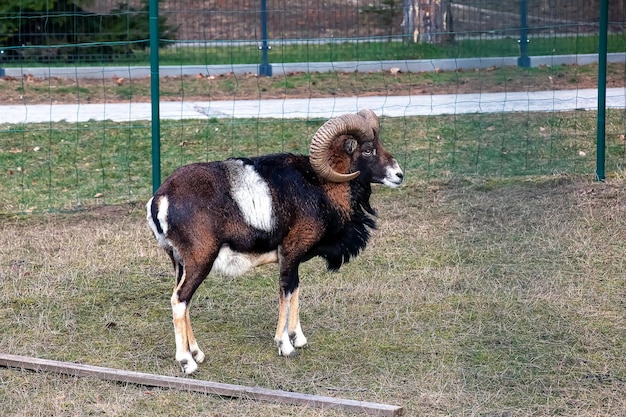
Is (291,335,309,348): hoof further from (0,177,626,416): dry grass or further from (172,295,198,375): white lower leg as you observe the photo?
(172,295,198,375): white lower leg

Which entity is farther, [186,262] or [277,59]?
[277,59]

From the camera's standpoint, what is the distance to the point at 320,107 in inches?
571

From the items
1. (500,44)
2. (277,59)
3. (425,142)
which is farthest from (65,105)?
(500,44)

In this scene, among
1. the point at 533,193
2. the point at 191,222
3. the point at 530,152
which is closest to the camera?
the point at 191,222

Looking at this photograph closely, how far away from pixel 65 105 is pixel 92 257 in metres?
6.33

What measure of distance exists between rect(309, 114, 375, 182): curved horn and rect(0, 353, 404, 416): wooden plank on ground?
1.62 metres

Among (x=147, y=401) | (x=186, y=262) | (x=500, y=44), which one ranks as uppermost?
(x=500, y=44)

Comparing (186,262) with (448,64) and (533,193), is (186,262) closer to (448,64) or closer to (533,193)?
(533,193)

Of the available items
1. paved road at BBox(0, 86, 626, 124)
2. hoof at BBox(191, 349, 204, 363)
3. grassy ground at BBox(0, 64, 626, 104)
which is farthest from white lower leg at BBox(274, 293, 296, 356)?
grassy ground at BBox(0, 64, 626, 104)

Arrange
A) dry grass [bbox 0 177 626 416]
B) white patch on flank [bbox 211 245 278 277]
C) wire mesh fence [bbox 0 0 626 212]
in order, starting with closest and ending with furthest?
1. dry grass [bbox 0 177 626 416]
2. white patch on flank [bbox 211 245 278 277]
3. wire mesh fence [bbox 0 0 626 212]

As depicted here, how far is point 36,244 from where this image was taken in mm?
9219

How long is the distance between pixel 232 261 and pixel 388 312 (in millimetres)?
1558

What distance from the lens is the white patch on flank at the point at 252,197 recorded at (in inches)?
261

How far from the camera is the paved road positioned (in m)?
13.9
